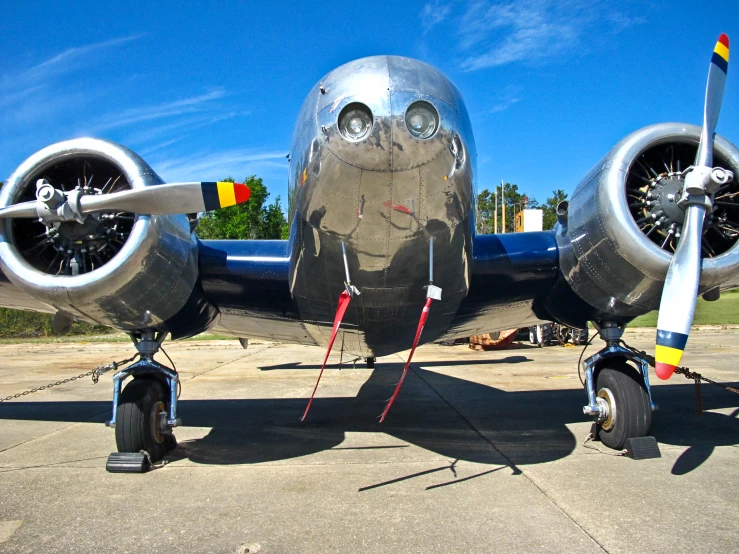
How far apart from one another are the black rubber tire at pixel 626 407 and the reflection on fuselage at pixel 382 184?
2.31 m

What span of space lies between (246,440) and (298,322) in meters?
1.57

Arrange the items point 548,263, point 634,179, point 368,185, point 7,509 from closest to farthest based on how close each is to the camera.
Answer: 1. point 368,185
2. point 7,509
3. point 634,179
4. point 548,263

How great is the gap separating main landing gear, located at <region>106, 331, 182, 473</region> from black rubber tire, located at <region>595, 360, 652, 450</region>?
15.6 feet

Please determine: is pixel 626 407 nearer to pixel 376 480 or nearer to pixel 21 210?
pixel 376 480

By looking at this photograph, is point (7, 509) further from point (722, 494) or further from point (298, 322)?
point (722, 494)

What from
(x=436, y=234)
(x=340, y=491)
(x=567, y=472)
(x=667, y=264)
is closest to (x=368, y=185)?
(x=436, y=234)

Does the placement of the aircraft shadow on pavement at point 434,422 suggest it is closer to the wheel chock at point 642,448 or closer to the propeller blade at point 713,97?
the wheel chock at point 642,448

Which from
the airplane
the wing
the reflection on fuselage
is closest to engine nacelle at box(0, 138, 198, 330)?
the airplane

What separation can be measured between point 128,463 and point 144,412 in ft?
1.73

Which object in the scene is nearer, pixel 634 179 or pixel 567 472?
pixel 567 472

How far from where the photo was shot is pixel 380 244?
4.42m

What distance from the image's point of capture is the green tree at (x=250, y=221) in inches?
1912

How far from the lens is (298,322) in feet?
22.9

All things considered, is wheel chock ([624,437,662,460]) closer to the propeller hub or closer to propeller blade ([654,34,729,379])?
propeller blade ([654,34,729,379])
